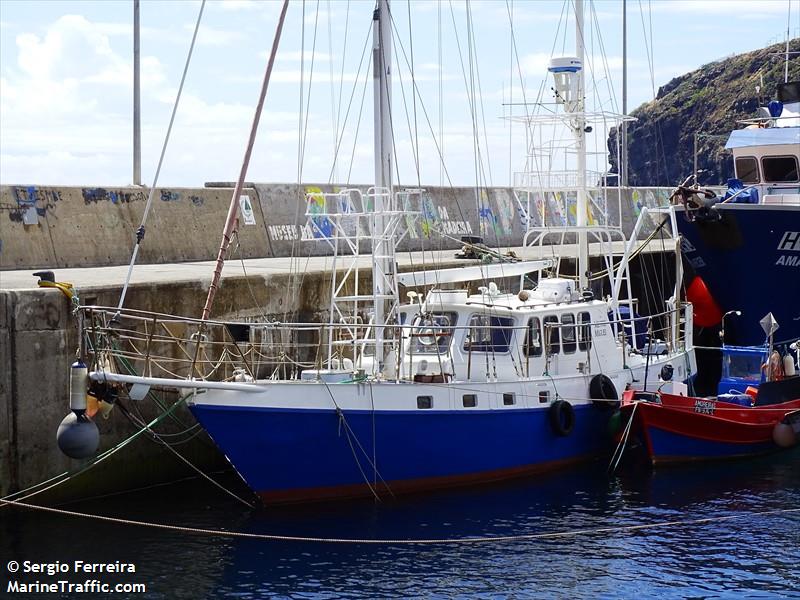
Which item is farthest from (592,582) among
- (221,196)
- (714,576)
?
(221,196)

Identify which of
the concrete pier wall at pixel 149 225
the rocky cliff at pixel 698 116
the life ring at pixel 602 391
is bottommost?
the life ring at pixel 602 391

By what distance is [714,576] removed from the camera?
13227mm

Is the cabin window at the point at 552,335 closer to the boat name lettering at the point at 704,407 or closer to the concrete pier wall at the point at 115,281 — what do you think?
the concrete pier wall at the point at 115,281

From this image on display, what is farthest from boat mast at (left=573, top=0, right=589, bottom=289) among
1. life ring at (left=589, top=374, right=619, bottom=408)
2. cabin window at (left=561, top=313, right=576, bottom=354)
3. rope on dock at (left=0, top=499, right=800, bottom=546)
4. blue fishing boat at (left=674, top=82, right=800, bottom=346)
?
blue fishing boat at (left=674, top=82, right=800, bottom=346)

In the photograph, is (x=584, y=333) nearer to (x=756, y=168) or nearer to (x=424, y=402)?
(x=424, y=402)

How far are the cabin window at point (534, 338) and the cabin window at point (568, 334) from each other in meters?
0.48

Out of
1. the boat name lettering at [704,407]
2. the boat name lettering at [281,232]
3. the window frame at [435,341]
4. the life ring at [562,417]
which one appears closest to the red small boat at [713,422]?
the boat name lettering at [704,407]

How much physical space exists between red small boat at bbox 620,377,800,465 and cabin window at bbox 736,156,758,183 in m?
7.69

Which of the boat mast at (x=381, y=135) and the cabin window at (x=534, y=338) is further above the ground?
the boat mast at (x=381, y=135)

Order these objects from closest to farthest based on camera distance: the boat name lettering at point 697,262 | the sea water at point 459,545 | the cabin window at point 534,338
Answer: the sea water at point 459,545, the cabin window at point 534,338, the boat name lettering at point 697,262

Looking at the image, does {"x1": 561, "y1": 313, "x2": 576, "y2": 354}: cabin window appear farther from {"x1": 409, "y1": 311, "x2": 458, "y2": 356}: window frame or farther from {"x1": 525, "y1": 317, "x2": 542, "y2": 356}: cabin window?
{"x1": 409, "y1": 311, "x2": 458, "y2": 356}: window frame

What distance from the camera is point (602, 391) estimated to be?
18.0 m

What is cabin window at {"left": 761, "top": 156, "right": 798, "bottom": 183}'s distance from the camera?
25550 millimetres

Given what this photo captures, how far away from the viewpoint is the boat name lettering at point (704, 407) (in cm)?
1838
